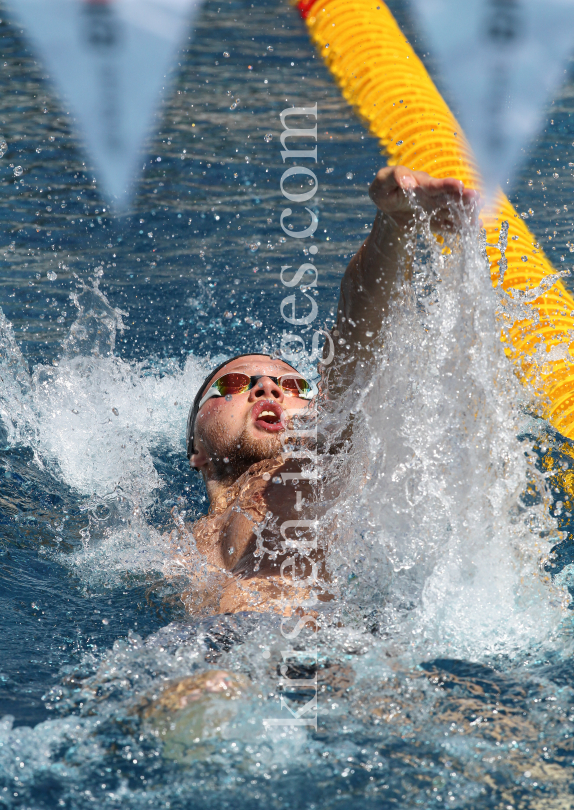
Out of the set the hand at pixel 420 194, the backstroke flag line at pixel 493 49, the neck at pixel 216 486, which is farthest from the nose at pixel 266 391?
the backstroke flag line at pixel 493 49

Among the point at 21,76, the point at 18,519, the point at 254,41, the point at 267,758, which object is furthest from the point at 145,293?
the point at 254,41

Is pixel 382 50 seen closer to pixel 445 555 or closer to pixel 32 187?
pixel 32 187

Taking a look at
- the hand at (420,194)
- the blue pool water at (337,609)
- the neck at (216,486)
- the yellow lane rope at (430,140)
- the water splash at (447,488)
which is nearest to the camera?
the blue pool water at (337,609)

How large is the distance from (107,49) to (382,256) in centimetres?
198

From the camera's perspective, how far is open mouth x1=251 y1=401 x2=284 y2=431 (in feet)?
9.82

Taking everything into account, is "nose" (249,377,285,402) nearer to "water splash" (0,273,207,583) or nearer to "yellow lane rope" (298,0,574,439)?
"water splash" (0,273,207,583)

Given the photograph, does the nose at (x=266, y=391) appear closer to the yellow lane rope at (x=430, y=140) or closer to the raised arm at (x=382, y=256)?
the raised arm at (x=382, y=256)

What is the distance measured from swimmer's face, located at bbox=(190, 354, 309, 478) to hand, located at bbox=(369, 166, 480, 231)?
3.37 feet

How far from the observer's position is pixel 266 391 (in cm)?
306

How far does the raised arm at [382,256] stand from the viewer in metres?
A: 2.03

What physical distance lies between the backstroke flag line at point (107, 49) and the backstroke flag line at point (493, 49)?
113cm

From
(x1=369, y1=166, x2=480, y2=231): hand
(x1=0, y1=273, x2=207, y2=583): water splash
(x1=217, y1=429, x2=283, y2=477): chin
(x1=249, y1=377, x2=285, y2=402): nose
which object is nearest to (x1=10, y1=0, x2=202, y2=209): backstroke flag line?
(x1=0, y1=273, x2=207, y2=583): water splash

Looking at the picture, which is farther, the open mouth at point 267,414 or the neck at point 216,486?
the neck at point 216,486

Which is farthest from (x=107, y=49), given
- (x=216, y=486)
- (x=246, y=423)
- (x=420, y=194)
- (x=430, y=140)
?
(x=430, y=140)
